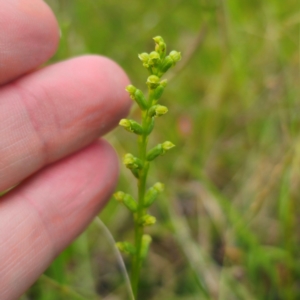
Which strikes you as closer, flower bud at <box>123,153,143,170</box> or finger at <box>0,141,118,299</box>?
flower bud at <box>123,153,143,170</box>

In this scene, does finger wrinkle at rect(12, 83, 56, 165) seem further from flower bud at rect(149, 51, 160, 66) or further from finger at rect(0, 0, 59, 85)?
flower bud at rect(149, 51, 160, 66)

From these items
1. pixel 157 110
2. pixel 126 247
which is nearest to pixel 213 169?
pixel 126 247

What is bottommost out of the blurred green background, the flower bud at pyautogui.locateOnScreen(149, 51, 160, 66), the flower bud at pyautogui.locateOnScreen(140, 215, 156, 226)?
the blurred green background

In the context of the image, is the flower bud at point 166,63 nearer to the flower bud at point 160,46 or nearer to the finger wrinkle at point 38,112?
the flower bud at point 160,46

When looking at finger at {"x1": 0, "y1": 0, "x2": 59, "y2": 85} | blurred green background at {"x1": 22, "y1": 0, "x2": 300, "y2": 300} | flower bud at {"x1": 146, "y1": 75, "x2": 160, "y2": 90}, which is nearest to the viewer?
flower bud at {"x1": 146, "y1": 75, "x2": 160, "y2": 90}

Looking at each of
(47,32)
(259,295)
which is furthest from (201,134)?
(47,32)

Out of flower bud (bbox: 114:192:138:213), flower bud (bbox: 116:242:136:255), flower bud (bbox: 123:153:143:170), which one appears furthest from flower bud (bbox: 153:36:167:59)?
flower bud (bbox: 116:242:136:255)
